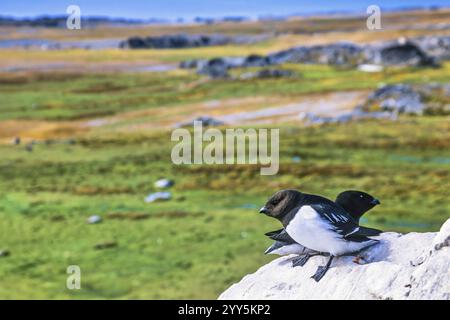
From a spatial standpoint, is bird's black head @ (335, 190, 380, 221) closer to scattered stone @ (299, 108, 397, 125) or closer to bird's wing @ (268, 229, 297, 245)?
bird's wing @ (268, 229, 297, 245)

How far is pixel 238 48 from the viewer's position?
38.7 metres

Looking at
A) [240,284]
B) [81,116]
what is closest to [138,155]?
[81,116]

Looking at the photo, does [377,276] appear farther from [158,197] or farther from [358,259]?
[158,197]

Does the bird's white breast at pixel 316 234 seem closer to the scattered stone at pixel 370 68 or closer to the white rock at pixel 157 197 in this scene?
the white rock at pixel 157 197

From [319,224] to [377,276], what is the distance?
36cm

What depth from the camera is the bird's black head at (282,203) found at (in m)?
3.38

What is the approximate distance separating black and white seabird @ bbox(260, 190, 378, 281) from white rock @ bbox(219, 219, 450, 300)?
78mm

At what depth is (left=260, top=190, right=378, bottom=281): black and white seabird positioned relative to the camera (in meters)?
3.24

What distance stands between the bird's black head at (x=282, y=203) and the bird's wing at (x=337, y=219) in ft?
0.34

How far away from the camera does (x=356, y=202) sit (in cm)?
350

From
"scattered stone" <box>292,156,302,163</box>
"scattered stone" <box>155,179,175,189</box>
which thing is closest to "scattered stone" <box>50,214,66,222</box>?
"scattered stone" <box>155,179,175,189</box>

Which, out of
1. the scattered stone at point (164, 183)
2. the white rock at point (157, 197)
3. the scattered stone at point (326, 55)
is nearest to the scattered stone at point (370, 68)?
the scattered stone at point (326, 55)

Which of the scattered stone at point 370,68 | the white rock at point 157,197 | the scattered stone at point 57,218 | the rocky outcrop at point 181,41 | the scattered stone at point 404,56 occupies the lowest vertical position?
the scattered stone at point 57,218
